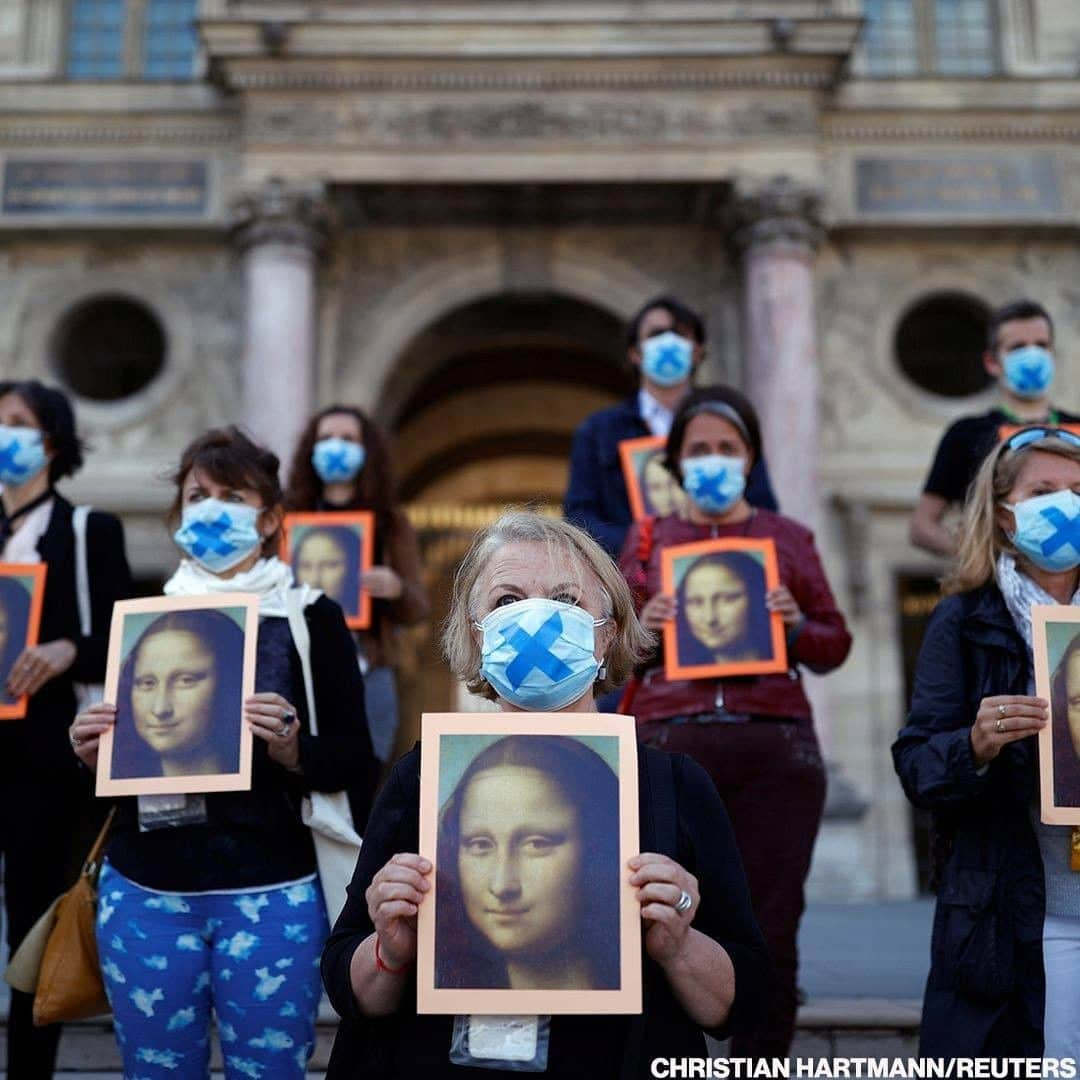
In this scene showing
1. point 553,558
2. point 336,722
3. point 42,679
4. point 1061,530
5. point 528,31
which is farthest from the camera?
point 528,31

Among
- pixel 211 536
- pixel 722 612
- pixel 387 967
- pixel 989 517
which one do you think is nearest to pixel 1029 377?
pixel 722 612

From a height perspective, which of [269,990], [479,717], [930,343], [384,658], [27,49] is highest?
[27,49]

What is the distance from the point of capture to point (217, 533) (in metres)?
3.55

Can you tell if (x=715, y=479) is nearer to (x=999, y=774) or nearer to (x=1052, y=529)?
(x=1052, y=529)

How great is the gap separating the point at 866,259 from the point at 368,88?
5.65 m

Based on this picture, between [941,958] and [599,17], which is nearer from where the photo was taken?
[941,958]

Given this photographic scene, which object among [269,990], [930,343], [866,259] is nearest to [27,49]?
[866,259]

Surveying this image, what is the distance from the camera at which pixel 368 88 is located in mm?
13539

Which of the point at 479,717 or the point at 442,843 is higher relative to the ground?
the point at 479,717

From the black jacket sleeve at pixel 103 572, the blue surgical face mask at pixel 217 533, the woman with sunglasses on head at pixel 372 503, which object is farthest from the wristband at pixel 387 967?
the woman with sunglasses on head at pixel 372 503

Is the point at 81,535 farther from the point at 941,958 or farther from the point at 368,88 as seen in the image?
the point at 368,88

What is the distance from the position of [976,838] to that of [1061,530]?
30.2 inches

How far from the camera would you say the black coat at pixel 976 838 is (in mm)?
2904

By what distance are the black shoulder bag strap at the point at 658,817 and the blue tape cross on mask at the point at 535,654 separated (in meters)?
0.23
